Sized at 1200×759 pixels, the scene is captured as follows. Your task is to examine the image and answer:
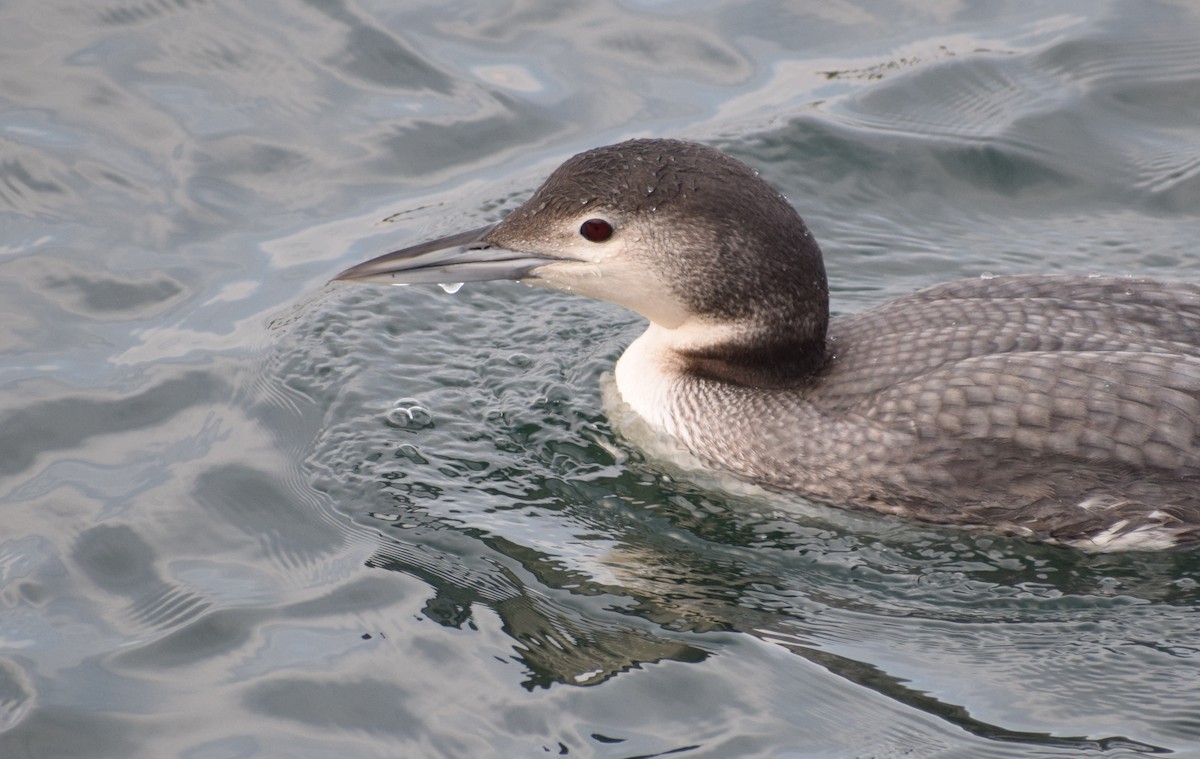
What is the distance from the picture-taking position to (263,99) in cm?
881

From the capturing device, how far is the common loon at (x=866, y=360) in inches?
217

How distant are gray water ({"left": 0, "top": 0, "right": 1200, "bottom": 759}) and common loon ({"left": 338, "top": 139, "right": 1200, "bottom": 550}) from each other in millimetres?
211

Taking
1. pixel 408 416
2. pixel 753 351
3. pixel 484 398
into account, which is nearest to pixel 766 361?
pixel 753 351

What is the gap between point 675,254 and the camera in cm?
593

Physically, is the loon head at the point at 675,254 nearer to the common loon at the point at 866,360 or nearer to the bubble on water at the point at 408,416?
the common loon at the point at 866,360

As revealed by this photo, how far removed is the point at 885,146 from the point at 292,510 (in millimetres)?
4048

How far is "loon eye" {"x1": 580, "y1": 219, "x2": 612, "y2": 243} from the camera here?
5961 mm

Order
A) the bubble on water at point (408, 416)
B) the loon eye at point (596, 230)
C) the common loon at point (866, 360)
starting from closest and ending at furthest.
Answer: the common loon at point (866, 360), the loon eye at point (596, 230), the bubble on water at point (408, 416)

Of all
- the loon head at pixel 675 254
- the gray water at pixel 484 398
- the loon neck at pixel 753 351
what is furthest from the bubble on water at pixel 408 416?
the loon neck at pixel 753 351

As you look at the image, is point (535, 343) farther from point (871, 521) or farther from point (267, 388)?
point (871, 521)

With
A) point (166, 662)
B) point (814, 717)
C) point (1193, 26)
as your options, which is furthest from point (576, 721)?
point (1193, 26)

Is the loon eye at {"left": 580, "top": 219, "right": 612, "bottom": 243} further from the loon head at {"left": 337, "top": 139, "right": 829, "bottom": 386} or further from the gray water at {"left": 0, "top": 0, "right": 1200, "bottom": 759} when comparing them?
the gray water at {"left": 0, "top": 0, "right": 1200, "bottom": 759}

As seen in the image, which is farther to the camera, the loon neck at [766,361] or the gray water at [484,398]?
the loon neck at [766,361]

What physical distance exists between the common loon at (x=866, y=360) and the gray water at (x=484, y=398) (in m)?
0.21
